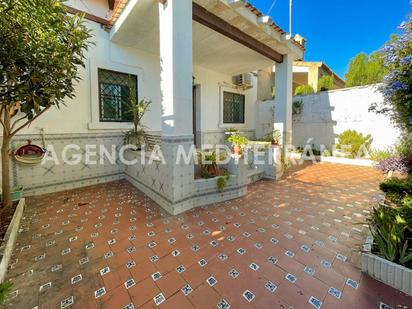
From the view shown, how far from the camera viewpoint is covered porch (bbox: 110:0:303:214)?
3.13 metres

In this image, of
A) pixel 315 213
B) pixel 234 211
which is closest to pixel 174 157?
pixel 234 211

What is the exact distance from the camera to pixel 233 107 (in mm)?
8352

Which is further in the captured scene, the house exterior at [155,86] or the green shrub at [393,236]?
the house exterior at [155,86]

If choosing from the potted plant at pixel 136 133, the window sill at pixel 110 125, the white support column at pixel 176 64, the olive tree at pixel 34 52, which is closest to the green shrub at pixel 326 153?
the white support column at pixel 176 64

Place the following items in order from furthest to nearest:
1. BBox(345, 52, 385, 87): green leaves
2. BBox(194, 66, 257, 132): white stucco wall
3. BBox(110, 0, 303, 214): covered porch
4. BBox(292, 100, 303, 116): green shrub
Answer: BBox(345, 52, 385, 87): green leaves → BBox(292, 100, 303, 116): green shrub → BBox(194, 66, 257, 132): white stucco wall → BBox(110, 0, 303, 214): covered porch

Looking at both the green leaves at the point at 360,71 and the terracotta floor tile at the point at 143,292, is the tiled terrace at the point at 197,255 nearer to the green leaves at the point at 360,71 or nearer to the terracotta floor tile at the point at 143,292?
the terracotta floor tile at the point at 143,292

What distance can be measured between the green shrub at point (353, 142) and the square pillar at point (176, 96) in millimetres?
6443

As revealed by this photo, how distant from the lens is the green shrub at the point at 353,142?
6749 mm

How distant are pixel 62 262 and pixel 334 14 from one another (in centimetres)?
1173

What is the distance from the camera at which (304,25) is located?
9648 mm

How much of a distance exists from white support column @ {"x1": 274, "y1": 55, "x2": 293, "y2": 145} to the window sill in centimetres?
449

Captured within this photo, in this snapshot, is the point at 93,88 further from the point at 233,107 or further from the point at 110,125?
the point at 233,107

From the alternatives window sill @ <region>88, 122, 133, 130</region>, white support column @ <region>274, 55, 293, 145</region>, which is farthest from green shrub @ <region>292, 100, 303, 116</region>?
window sill @ <region>88, 122, 133, 130</region>

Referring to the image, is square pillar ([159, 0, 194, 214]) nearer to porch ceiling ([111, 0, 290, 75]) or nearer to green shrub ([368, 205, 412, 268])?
porch ceiling ([111, 0, 290, 75])
